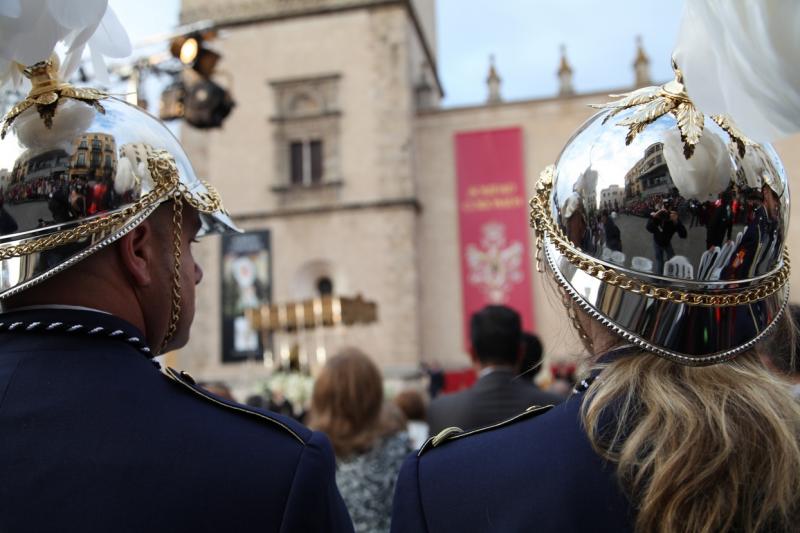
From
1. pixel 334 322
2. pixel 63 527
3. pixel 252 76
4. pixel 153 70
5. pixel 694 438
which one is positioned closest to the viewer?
pixel 694 438

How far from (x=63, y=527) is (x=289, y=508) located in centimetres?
37

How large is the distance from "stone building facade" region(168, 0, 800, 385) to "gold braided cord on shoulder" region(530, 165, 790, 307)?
18381mm

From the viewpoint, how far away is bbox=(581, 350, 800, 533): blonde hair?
1.10 metres

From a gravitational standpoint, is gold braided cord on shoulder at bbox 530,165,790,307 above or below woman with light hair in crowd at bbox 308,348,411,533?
above

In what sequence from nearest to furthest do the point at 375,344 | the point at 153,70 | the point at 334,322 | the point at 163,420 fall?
the point at 163,420, the point at 153,70, the point at 334,322, the point at 375,344

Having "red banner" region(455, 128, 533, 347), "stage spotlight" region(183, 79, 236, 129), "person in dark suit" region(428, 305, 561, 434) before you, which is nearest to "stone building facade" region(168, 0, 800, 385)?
"red banner" region(455, 128, 533, 347)

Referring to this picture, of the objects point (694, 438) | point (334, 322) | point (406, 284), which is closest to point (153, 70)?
point (334, 322)

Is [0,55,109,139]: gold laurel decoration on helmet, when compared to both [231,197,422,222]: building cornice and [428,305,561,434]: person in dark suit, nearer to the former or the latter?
[428,305,561,434]: person in dark suit

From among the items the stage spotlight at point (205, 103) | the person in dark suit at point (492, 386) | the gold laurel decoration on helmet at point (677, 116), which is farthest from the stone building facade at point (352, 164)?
the gold laurel decoration on helmet at point (677, 116)

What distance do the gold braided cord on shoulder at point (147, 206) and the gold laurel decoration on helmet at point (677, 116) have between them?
916mm

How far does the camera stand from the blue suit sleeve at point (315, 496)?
4.27ft

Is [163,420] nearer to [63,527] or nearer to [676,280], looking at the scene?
[63,527]

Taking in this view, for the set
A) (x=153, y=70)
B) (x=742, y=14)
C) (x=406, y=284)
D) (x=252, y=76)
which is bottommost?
(x=406, y=284)

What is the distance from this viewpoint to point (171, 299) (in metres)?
1.61
